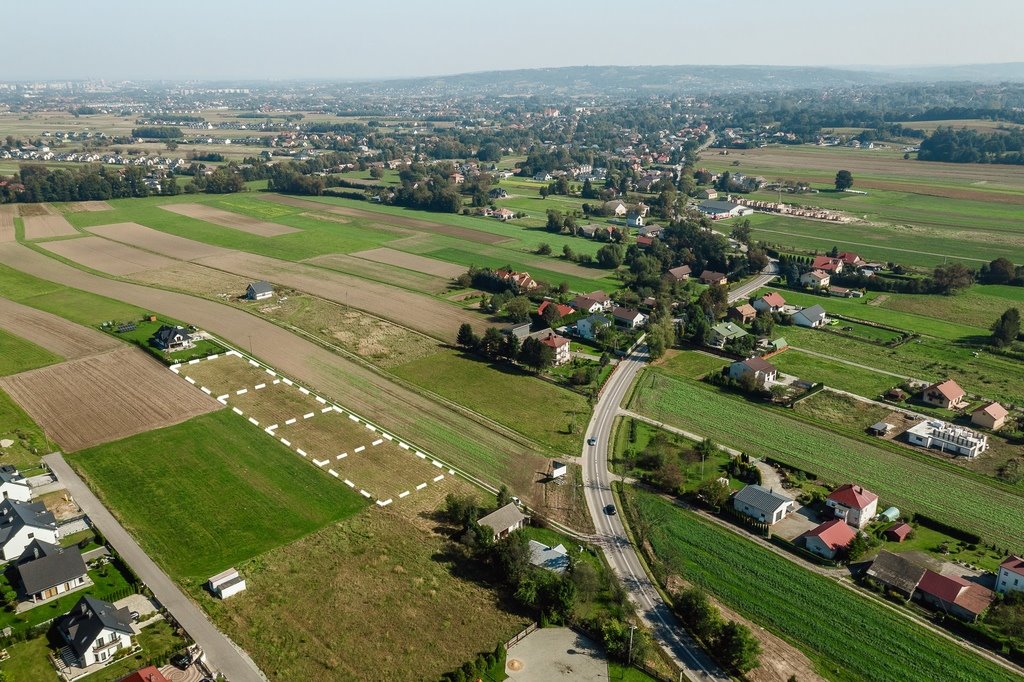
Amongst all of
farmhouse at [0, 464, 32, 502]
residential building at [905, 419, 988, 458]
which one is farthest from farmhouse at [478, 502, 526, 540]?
residential building at [905, 419, 988, 458]

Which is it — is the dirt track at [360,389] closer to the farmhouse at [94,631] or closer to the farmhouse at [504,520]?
the farmhouse at [504,520]

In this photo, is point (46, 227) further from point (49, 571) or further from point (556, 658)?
point (556, 658)

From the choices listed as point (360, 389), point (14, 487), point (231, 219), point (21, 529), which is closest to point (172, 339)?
point (360, 389)

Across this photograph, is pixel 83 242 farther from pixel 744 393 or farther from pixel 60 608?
pixel 744 393

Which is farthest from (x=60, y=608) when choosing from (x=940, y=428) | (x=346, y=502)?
(x=940, y=428)

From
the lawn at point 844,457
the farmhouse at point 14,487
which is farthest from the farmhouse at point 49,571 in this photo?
the lawn at point 844,457

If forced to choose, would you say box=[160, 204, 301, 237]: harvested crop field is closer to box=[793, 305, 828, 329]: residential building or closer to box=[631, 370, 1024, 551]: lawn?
box=[631, 370, 1024, 551]: lawn
